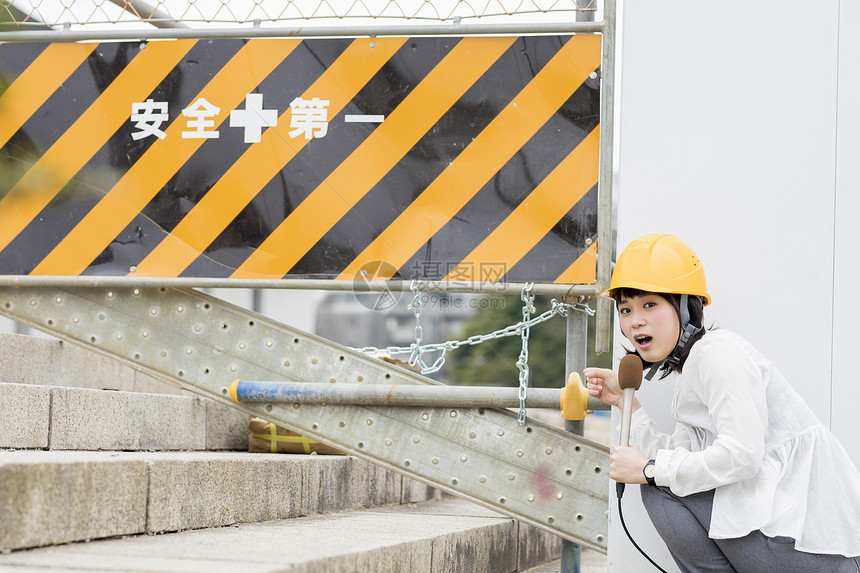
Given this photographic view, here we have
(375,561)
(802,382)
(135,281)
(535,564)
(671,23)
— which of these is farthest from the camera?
(535,564)

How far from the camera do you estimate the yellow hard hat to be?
9.94 feet

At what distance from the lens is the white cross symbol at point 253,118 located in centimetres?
380

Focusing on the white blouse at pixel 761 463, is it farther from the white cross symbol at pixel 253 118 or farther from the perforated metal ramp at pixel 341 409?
the white cross symbol at pixel 253 118

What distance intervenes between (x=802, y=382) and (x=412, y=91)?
6.14 ft

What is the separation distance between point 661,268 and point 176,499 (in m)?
1.78

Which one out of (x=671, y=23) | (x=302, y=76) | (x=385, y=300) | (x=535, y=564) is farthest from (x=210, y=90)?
(x=535, y=564)

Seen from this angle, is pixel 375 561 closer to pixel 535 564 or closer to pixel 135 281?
pixel 135 281

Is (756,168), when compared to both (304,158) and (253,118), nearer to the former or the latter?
(304,158)

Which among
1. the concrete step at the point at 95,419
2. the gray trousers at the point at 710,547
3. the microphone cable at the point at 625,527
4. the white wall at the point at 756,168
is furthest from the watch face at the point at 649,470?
the concrete step at the point at 95,419

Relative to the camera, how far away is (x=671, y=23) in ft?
11.5

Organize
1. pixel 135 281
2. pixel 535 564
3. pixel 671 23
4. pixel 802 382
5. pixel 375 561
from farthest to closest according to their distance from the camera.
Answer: pixel 535 564, pixel 135 281, pixel 671 23, pixel 802 382, pixel 375 561

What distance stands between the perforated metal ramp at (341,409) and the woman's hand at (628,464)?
2.00 feet

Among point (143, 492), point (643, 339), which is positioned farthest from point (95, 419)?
point (643, 339)

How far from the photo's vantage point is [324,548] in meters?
2.66
